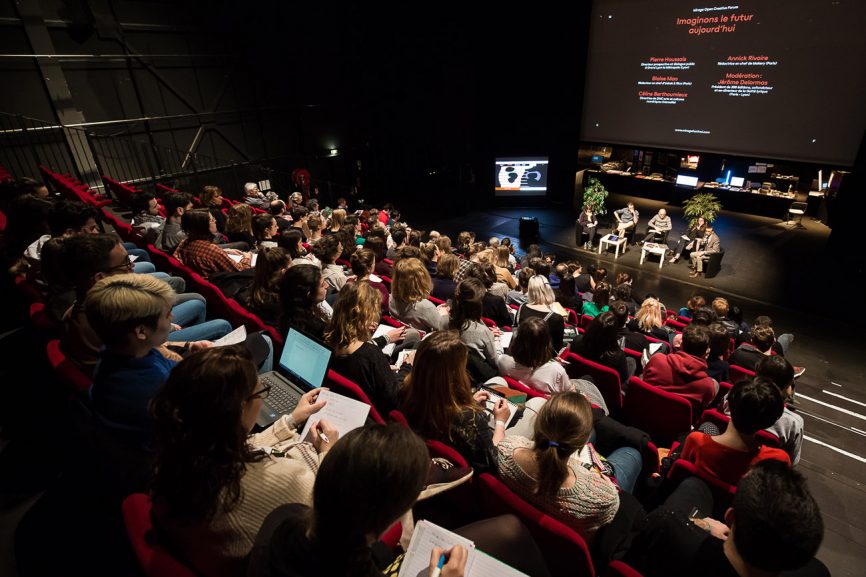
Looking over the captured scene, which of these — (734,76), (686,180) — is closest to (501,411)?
(734,76)

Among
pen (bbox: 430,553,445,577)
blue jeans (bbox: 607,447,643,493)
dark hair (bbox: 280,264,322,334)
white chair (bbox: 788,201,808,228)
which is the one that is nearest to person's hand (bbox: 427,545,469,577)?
pen (bbox: 430,553,445,577)

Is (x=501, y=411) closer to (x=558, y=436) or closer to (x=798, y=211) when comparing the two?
(x=558, y=436)

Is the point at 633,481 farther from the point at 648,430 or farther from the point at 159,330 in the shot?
the point at 159,330

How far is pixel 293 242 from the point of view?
4.12 m

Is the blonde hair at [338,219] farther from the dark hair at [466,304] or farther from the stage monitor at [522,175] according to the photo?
the stage monitor at [522,175]

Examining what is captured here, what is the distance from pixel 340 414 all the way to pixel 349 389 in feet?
0.81

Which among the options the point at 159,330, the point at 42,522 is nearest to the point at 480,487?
the point at 159,330

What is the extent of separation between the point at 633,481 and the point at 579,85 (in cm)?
1055

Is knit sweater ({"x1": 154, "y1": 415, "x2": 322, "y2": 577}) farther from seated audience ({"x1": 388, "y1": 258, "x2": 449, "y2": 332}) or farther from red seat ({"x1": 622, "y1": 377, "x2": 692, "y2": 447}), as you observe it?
red seat ({"x1": 622, "y1": 377, "x2": 692, "y2": 447})

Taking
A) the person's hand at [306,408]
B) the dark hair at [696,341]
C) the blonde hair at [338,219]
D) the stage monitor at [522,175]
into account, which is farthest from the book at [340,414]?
the stage monitor at [522,175]

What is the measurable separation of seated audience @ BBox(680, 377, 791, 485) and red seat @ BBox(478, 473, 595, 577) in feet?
2.95

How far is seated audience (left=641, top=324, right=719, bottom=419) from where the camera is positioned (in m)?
2.93

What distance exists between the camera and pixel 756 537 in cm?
125

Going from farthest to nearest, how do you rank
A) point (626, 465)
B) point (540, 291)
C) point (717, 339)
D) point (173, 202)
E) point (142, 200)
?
point (142, 200)
point (173, 202)
point (540, 291)
point (717, 339)
point (626, 465)
